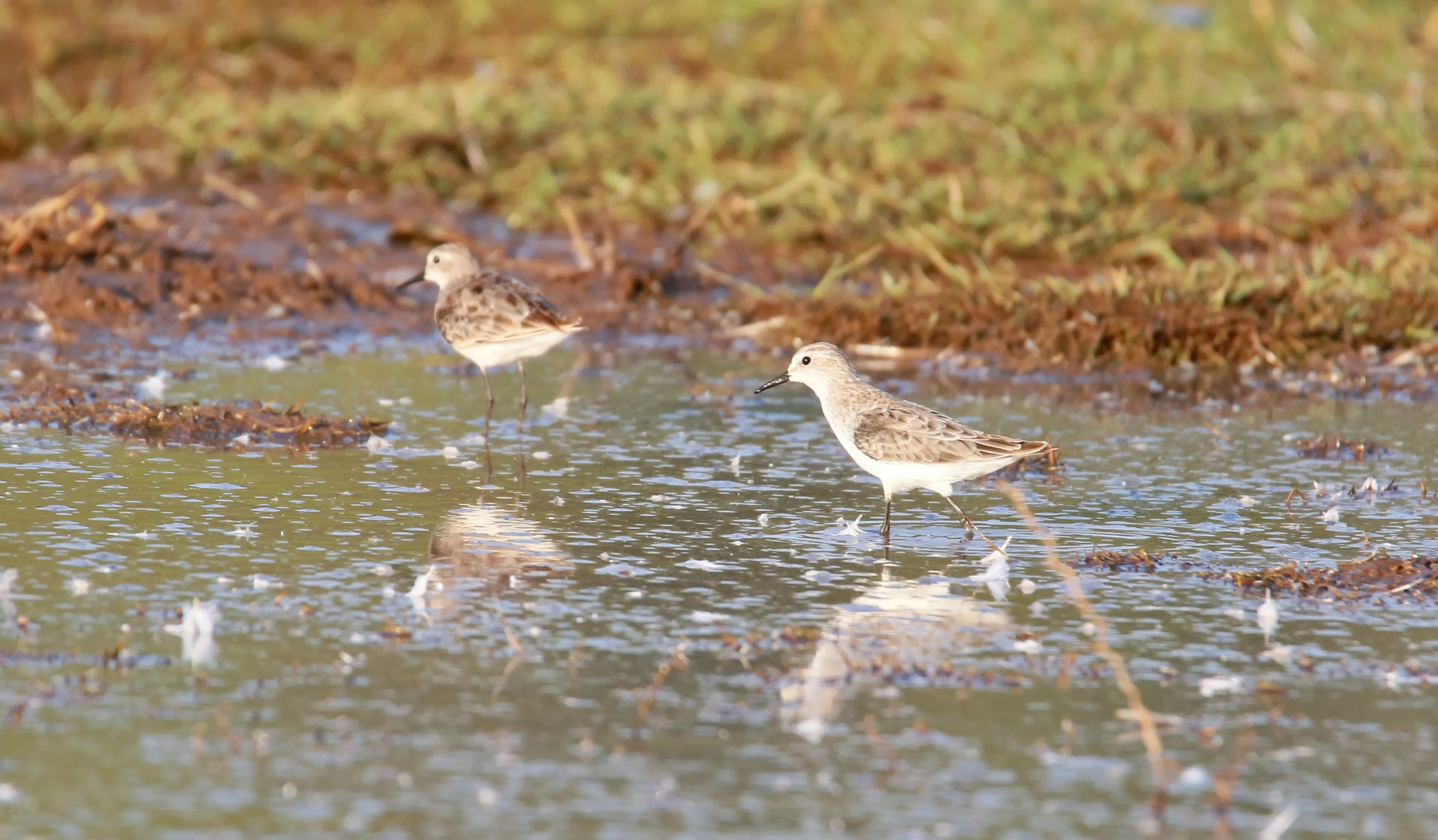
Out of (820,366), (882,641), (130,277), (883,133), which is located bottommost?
(882,641)

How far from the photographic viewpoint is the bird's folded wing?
379 inches

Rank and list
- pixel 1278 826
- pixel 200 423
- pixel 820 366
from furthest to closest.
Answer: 1. pixel 200 423
2. pixel 820 366
3. pixel 1278 826

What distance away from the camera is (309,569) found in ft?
27.9

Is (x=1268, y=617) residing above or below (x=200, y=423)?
below

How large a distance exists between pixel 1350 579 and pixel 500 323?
5994 millimetres

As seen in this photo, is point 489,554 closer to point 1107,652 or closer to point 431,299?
point 1107,652

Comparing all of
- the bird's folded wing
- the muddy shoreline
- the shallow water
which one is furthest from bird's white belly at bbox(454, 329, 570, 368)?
the bird's folded wing

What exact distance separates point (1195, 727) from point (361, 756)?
2.76 meters

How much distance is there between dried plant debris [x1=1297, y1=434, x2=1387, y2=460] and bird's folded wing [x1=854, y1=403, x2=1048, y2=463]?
8.43 ft

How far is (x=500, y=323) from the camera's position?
12734mm

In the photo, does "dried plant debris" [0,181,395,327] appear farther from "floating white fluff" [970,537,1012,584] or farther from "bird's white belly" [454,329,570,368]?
"floating white fluff" [970,537,1012,584]

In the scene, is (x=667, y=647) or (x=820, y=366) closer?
(x=667, y=647)

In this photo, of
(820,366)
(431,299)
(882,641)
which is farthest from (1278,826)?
(431,299)

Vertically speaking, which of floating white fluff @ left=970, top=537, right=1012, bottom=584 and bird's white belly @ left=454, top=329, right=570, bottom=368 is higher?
bird's white belly @ left=454, top=329, right=570, bottom=368
